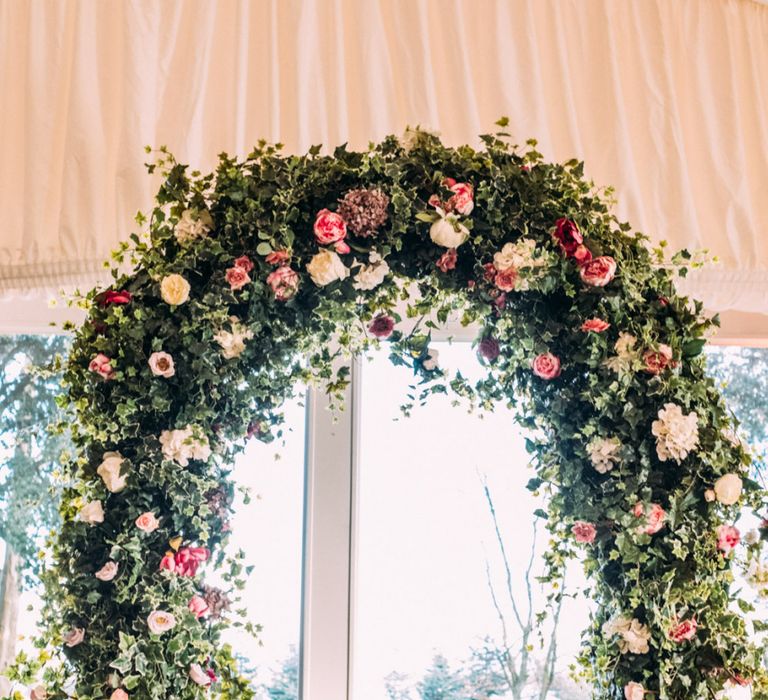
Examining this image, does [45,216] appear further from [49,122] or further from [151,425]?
[151,425]

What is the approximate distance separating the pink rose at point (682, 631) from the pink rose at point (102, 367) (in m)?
1.03

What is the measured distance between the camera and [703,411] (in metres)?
1.65

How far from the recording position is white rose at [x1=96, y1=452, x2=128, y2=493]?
153 centimetres

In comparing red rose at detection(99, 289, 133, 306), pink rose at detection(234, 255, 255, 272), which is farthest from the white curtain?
pink rose at detection(234, 255, 255, 272)

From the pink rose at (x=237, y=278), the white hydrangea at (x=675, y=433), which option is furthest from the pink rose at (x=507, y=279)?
the pink rose at (x=237, y=278)

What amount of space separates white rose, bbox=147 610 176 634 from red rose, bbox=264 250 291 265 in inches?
23.8

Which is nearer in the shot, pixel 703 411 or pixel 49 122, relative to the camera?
pixel 703 411

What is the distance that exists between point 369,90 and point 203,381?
952mm

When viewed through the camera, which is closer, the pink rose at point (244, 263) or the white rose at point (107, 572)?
the white rose at point (107, 572)

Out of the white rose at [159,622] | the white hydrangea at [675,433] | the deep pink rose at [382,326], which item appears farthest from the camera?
the deep pink rose at [382,326]

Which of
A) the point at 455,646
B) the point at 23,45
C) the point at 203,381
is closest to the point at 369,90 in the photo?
the point at 23,45

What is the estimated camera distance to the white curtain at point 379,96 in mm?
2066

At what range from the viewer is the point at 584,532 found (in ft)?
5.31

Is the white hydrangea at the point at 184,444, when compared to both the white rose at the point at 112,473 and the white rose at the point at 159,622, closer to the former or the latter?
the white rose at the point at 112,473
